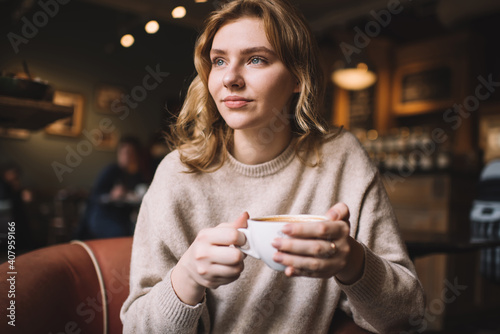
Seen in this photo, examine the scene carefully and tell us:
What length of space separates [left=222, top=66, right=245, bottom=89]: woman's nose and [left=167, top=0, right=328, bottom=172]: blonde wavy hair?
11cm

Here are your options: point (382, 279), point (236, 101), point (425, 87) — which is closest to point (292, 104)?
point (236, 101)

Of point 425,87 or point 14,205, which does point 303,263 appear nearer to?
point 14,205

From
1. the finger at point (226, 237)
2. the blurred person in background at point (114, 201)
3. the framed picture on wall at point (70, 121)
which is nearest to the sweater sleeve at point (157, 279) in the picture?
the finger at point (226, 237)

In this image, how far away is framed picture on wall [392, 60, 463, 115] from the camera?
5922 mm

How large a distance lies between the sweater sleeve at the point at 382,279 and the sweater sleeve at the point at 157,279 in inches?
12.7

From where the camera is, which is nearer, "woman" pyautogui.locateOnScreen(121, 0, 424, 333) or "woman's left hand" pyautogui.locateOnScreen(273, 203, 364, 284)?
"woman's left hand" pyautogui.locateOnScreen(273, 203, 364, 284)

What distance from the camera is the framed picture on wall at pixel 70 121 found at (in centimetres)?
672

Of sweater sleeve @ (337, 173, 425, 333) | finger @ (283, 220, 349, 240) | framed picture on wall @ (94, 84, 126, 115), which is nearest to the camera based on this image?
finger @ (283, 220, 349, 240)

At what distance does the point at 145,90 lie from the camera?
7.92 meters

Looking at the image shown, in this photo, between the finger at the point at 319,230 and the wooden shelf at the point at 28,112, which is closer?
the finger at the point at 319,230

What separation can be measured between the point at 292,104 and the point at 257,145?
0.18m

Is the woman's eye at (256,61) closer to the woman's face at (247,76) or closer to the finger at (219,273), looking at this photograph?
the woman's face at (247,76)

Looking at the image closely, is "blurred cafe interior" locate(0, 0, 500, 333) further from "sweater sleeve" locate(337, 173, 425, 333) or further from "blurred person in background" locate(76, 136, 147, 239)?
"sweater sleeve" locate(337, 173, 425, 333)

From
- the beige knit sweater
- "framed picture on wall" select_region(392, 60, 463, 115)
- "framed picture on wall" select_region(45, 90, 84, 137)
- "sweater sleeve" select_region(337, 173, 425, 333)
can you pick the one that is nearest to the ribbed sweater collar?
the beige knit sweater
